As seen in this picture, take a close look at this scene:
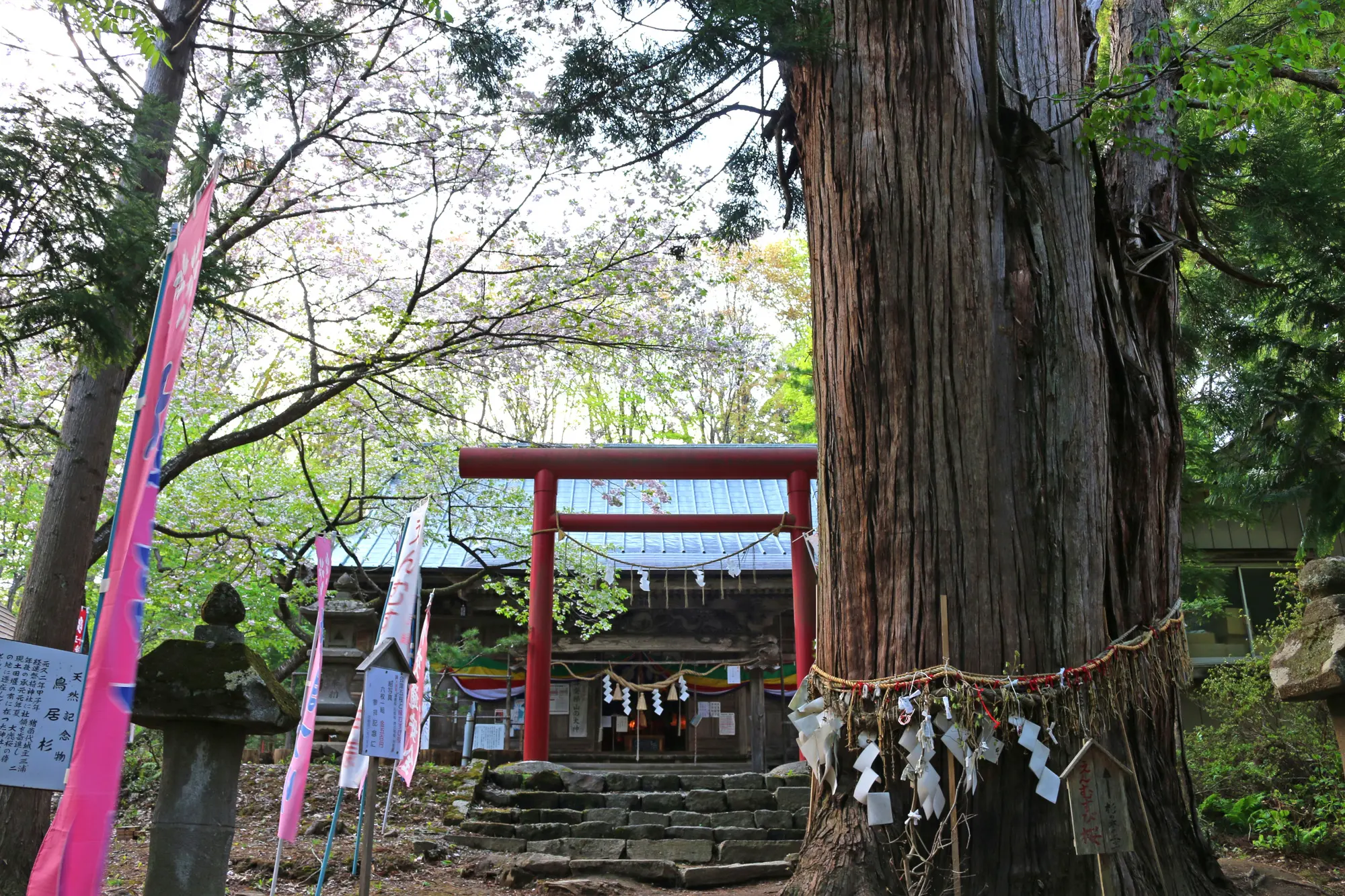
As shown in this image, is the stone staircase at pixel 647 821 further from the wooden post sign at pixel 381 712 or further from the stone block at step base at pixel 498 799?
the wooden post sign at pixel 381 712

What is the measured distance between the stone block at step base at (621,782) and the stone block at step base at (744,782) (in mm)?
844

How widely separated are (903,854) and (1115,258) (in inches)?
110

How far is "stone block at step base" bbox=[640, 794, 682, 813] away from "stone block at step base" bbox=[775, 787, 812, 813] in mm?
872

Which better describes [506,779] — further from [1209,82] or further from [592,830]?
[1209,82]

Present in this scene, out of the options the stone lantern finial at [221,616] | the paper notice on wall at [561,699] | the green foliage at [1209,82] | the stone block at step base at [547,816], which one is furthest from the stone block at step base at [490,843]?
the paper notice on wall at [561,699]

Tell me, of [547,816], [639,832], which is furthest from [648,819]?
[547,816]

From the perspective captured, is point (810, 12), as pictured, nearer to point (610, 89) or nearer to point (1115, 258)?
point (610, 89)

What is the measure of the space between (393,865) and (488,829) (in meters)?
1.01

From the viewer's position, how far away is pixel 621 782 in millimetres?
8758

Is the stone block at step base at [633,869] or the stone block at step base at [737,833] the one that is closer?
the stone block at step base at [633,869]

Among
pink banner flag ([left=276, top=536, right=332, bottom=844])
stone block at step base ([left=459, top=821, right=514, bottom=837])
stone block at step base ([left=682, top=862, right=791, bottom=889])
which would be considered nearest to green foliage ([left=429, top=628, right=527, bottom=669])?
A: stone block at step base ([left=459, top=821, right=514, bottom=837])

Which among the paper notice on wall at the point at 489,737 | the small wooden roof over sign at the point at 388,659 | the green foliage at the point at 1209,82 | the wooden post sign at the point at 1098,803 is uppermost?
the green foliage at the point at 1209,82

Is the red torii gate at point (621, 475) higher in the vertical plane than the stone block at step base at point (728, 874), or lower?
higher

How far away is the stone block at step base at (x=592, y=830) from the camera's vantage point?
25.2ft
